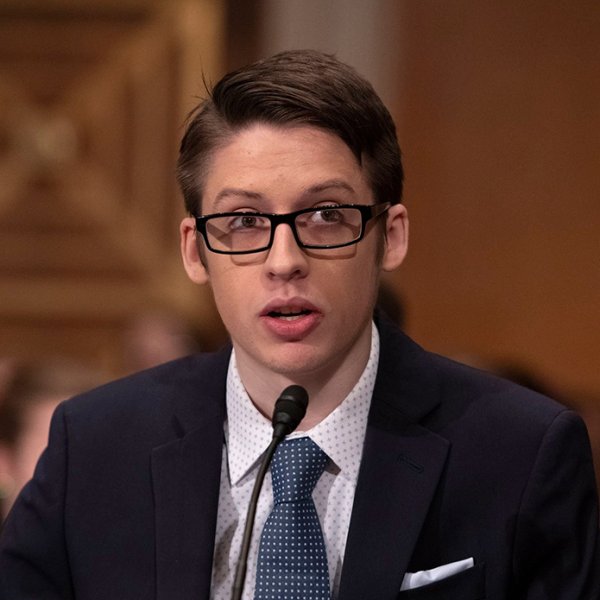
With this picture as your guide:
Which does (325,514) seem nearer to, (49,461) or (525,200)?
(49,461)

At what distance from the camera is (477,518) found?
2131 mm

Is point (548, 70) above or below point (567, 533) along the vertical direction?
above

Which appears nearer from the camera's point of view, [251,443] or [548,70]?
[251,443]

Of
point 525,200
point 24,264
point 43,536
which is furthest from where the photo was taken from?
point 24,264

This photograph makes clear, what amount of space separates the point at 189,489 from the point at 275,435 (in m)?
0.39

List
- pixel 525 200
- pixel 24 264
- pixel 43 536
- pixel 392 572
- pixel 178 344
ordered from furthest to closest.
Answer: pixel 24 264 < pixel 525 200 < pixel 178 344 < pixel 43 536 < pixel 392 572

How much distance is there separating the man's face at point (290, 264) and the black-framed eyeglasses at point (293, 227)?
1 cm

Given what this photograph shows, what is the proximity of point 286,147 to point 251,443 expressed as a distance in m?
0.51

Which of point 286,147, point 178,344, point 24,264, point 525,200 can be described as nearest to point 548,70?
point 525,200

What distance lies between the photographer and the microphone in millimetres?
1741

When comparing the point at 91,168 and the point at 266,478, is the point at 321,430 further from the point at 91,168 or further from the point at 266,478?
the point at 91,168

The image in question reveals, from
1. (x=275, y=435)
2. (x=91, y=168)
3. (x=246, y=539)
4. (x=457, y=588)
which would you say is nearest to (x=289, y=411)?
(x=275, y=435)

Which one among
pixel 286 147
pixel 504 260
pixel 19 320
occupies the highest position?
pixel 286 147

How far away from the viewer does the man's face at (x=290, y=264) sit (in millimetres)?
2057
